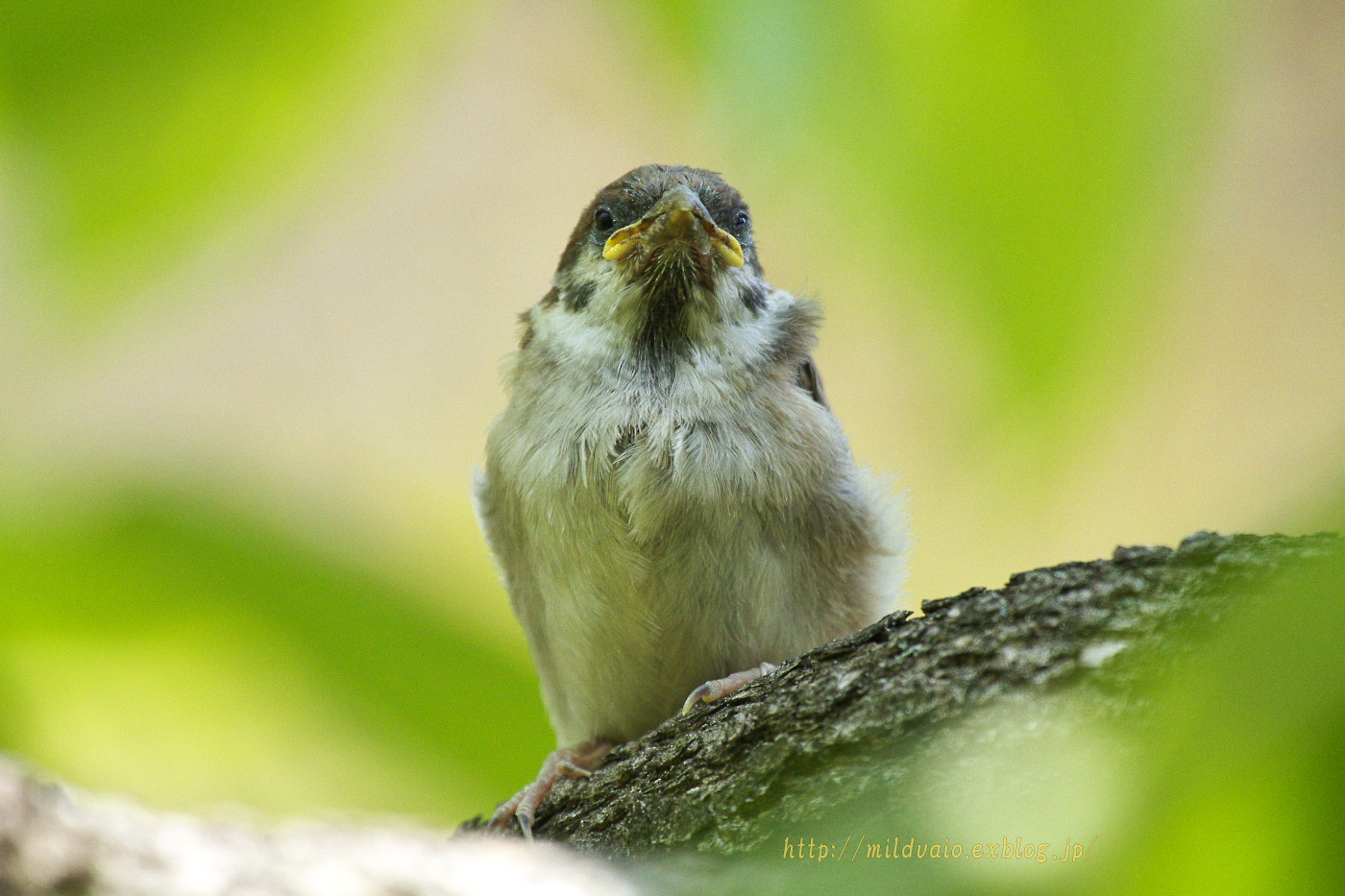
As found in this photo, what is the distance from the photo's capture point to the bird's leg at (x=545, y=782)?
2727 millimetres

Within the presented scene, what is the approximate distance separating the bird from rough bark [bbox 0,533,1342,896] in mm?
524

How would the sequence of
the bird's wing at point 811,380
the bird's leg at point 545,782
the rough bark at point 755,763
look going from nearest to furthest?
the rough bark at point 755,763 < the bird's leg at point 545,782 < the bird's wing at point 811,380

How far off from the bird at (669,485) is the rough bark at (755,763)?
52cm

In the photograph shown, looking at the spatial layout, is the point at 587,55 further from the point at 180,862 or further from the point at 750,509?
the point at 180,862

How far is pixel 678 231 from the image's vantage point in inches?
125

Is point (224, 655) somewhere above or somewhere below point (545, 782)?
below

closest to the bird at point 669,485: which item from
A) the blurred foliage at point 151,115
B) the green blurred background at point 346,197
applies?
the green blurred background at point 346,197

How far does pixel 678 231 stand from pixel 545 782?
154 centimetres

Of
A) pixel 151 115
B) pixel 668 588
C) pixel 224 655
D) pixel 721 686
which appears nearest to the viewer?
pixel 151 115

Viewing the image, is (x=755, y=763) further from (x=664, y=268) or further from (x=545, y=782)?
(x=664, y=268)

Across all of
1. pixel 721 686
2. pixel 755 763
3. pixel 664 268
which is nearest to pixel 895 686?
pixel 755 763

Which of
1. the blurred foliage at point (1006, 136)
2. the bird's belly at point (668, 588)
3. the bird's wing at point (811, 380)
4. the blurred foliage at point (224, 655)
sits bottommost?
the blurred foliage at point (224, 655)

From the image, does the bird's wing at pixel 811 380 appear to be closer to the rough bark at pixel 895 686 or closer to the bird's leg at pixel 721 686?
the bird's leg at pixel 721 686

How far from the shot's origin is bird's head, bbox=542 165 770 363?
10.5ft
